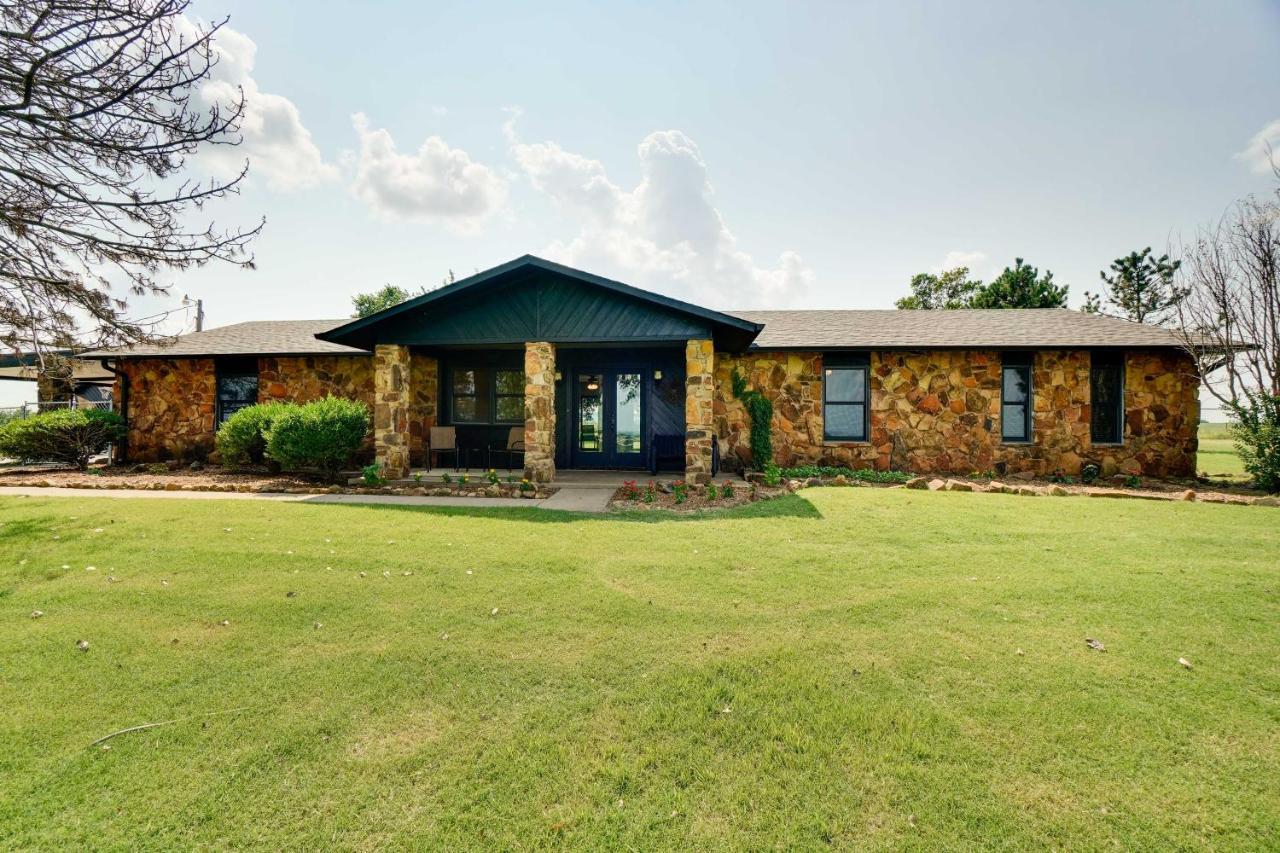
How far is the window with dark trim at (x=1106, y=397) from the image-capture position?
11.6m

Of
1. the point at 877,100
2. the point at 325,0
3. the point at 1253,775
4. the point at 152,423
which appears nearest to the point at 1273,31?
the point at 877,100

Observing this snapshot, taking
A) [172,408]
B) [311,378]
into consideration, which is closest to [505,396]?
[311,378]

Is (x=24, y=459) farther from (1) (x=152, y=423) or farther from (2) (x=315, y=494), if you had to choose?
(2) (x=315, y=494)

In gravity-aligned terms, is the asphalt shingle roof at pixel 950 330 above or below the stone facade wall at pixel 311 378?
above

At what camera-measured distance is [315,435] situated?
9984 millimetres

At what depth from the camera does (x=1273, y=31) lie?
7.86m

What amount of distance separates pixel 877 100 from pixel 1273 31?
218 inches

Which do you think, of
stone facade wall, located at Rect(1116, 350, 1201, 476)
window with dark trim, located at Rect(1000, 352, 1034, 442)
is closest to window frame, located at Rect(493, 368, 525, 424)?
window with dark trim, located at Rect(1000, 352, 1034, 442)

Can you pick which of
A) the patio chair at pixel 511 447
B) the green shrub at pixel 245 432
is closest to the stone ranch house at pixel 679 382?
the patio chair at pixel 511 447

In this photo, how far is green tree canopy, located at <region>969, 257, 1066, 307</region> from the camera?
25797 mm

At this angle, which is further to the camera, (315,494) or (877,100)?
(877,100)

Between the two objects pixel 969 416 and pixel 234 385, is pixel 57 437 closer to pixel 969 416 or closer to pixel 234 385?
pixel 234 385

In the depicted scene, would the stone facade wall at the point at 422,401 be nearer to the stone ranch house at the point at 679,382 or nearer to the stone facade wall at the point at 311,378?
the stone ranch house at the point at 679,382

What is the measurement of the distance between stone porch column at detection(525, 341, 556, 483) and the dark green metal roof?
0.32 metres
